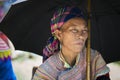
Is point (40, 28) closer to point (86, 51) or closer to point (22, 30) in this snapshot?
point (22, 30)

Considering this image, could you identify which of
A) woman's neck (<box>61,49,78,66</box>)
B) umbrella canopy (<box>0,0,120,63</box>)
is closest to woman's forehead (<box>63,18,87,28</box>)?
umbrella canopy (<box>0,0,120,63</box>)

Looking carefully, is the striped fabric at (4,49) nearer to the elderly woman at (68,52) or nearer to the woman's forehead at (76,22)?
the elderly woman at (68,52)

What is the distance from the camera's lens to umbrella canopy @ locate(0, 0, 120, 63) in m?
3.06

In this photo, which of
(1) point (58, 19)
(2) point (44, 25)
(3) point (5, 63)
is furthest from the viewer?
(3) point (5, 63)

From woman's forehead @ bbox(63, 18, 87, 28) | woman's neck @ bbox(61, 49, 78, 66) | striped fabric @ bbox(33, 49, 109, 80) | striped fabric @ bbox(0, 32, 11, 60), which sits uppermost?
woman's forehead @ bbox(63, 18, 87, 28)

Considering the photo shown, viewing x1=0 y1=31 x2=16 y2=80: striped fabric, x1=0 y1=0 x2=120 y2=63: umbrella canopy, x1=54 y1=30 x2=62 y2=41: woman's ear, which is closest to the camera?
x1=0 y1=0 x2=120 y2=63: umbrella canopy

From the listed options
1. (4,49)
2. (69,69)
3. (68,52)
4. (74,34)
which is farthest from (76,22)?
(4,49)

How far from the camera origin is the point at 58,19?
3117 mm

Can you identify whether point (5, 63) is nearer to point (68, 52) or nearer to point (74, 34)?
point (68, 52)

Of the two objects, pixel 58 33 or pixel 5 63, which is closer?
pixel 58 33

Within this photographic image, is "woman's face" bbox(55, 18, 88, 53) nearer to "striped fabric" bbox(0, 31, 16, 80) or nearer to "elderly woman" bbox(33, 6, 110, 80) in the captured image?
"elderly woman" bbox(33, 6, 110, 80)

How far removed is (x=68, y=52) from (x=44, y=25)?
34 cm

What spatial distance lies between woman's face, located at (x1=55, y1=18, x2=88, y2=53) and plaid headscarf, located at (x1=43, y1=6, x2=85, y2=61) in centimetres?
4

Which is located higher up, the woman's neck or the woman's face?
the woman's face
